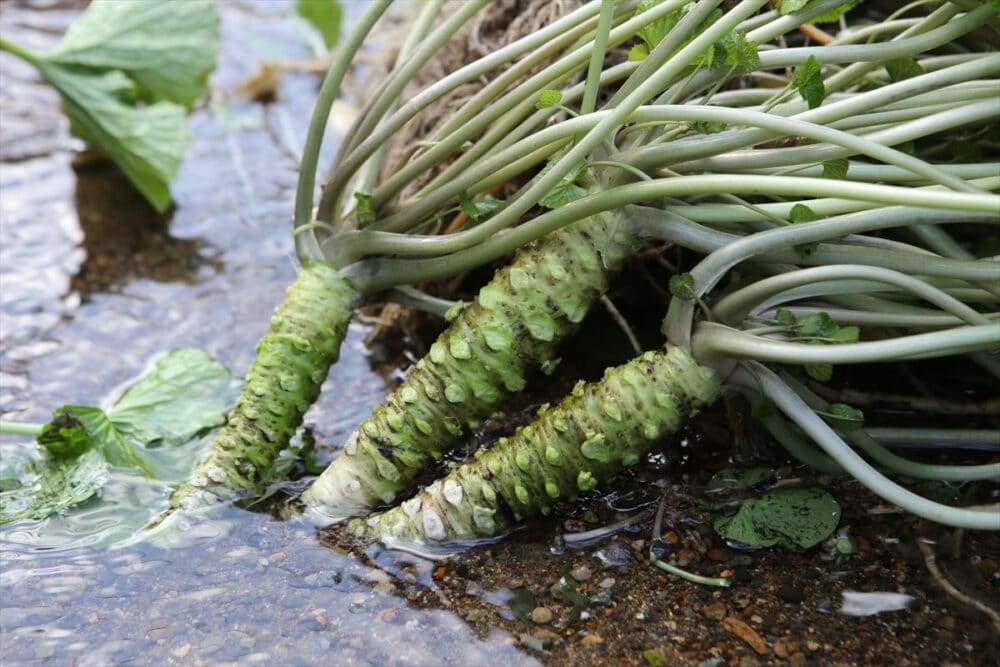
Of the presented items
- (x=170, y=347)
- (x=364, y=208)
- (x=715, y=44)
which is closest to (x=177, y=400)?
(x=170, y=347)

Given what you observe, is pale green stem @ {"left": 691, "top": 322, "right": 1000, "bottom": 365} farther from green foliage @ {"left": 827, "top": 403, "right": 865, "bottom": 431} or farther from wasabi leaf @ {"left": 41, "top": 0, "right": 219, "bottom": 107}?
wasabi leaf @ {"left": 41, "top": 0, "right": 219, "bottom": 107}

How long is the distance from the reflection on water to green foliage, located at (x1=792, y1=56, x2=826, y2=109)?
24.3 inches

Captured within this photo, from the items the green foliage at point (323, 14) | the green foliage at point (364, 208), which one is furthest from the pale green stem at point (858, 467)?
the green foliage at point (323, 14)

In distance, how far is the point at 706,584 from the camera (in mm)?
995

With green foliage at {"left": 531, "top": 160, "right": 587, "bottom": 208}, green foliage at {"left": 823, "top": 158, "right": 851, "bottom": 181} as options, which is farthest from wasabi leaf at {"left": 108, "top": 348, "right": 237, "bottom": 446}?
green foliage at {"left": 823, "top": 158, "right": 851, "bottom": 181}

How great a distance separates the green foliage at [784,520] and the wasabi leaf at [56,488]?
0.74 meters

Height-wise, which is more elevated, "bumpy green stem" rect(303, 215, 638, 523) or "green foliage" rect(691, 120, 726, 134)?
"green foliage" rect(691, 120, 726, 134)

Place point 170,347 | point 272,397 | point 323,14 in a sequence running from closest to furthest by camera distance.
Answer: point 272,397 → point 170,347 → point 323,14

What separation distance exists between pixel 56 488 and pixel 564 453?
62cm

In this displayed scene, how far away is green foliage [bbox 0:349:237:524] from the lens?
45.1 inches

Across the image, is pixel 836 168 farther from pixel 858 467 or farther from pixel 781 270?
pixel 858 467

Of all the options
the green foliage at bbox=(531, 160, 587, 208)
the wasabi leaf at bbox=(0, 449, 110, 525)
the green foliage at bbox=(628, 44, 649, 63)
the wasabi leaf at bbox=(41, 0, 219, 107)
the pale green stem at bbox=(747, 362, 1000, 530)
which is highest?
→ the wasabi leaf at bbox=(41, 0, 219, 107)

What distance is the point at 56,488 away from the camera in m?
1.16

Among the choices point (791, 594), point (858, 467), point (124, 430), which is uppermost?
point (124, 430)
